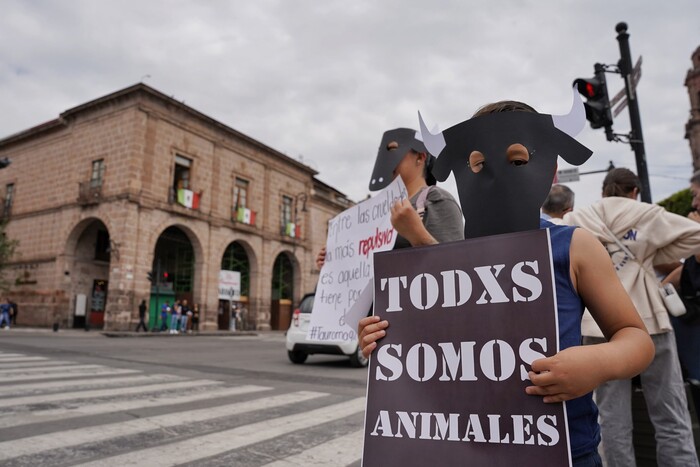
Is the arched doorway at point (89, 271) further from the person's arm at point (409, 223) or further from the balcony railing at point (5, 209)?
the person's arm at point (409, 223)

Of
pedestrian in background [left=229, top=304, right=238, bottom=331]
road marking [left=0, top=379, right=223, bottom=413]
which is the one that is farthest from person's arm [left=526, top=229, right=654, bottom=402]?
pedestrian in background [left=229, top=304, right=238, bottom=331]

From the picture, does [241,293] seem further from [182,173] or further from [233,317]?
[182,173]

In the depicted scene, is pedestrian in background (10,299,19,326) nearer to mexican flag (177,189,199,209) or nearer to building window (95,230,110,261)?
building window (95,230,110,261)

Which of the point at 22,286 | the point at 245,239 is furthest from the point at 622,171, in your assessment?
the point at 22,286

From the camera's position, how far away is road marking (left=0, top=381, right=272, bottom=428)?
4281 mm

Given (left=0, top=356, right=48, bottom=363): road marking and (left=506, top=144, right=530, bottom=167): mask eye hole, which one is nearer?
(left=506, top=144, right=530, bottom=167): mask eye hole

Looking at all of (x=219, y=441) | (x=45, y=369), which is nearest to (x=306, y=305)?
(x=45, y=369)

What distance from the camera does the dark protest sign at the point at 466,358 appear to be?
1.18 m

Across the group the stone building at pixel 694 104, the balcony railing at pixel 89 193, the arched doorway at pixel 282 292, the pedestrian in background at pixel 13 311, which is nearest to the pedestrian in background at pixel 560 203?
the balcony railing at pixel 89 193

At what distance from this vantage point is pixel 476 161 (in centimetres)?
147

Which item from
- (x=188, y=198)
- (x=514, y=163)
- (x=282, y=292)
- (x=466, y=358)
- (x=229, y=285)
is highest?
(x=188, y=198)

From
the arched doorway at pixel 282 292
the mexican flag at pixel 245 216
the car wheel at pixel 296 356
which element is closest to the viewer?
the car wheel at pixel 296 356

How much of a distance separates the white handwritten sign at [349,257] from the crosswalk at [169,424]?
1.20m

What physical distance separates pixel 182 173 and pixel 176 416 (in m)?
24.0
